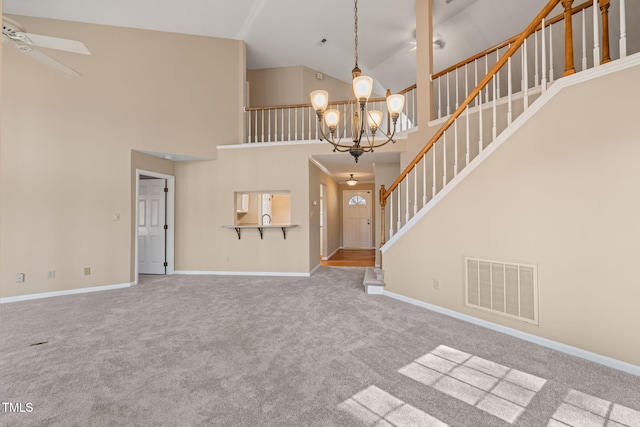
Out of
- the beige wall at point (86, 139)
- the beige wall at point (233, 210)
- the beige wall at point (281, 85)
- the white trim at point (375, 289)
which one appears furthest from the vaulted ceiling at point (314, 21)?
the white trim at point (375, 289)

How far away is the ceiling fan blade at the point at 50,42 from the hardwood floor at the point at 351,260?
5.78 meters

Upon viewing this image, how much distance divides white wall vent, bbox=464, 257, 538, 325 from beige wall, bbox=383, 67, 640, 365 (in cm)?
7

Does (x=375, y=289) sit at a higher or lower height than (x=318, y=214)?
lower

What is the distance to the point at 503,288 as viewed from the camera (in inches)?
118

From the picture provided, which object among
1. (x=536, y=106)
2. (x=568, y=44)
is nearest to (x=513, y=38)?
(x=568, y=44)

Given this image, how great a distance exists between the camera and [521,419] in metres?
1.82

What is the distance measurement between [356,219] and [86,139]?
25.2 feet

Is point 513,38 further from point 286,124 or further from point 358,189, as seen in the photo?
point 358,189

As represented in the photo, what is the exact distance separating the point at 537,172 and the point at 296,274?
4.33 meters

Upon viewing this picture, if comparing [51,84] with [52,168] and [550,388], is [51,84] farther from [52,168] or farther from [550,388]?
[550,388]

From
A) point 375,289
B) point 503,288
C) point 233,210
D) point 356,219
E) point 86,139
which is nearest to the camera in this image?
point 503,288

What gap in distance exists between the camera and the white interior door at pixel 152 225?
6121mm

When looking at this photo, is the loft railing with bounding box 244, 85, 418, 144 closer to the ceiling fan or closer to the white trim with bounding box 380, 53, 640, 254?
the white trim with bounding box 380, 53, 640, 254

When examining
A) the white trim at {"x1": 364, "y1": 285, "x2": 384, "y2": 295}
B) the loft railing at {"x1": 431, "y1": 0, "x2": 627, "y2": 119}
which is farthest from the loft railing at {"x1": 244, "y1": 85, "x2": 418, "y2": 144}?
the white trim at {"x1": 364, "y1": 285, "x2": 384, "y2": 295}
